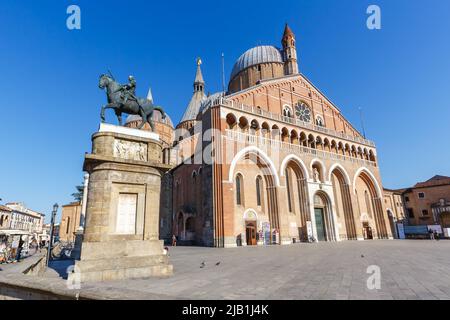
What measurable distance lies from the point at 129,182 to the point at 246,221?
16366 millimetres

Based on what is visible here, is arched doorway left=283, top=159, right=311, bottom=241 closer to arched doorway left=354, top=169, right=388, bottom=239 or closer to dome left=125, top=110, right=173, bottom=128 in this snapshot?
arched doorway left=354, top=169, right=388, bottom=239

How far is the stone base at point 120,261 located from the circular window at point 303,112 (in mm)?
26892

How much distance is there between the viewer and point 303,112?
101ft

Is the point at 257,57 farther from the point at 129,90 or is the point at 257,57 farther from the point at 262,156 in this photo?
the point at 129,90

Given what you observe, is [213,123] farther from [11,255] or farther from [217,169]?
[11,255]

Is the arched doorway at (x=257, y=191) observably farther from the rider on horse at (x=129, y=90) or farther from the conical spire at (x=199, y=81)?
the conical spire at (x=199, y=81)

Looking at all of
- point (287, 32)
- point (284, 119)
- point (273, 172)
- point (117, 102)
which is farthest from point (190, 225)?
point (287, 32)

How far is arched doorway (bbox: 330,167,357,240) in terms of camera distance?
2819 centimetres

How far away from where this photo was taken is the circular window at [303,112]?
30100 mm

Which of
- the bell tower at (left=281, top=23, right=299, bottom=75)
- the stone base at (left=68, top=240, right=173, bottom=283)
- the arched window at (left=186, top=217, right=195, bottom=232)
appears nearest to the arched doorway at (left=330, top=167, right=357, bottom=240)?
the bell tower at (left=281, top=23, right=299, bottom=75)

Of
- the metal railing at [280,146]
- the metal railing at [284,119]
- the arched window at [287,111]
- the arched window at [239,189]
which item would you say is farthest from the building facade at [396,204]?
the arched window at [239,189]

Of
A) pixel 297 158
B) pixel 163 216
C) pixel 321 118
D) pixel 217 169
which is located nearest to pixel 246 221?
pixel 217 169
